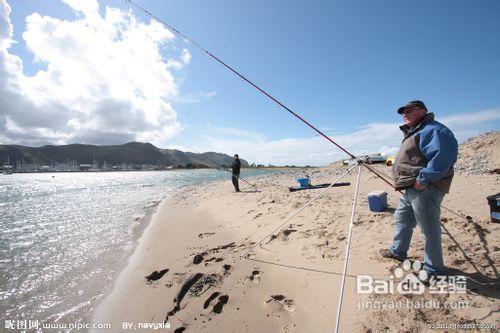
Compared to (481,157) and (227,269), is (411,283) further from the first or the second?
(481,157)

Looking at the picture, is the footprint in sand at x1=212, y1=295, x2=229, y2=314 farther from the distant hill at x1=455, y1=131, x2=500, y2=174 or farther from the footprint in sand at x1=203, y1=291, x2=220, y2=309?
the distant hill at x1=455, y1=131, x2=500, y2=174

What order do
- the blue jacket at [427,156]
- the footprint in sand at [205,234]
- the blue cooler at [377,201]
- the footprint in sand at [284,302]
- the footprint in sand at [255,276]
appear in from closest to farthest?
the blue jacket at [427,156]
the footprint in sand at [284,302]
the footprint in sand at [255,276]
the blue cooler at [377,201]
the footprint in sand at [205,234]

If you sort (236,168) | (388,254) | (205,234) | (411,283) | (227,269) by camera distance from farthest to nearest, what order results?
(236,168) → (205,234) → (227,269) → (388,254) → (411,283)

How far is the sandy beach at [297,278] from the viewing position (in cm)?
338

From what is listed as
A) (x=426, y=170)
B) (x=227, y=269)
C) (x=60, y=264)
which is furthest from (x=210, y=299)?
(x=60, y=264)

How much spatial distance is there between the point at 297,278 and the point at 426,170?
9.08 feet

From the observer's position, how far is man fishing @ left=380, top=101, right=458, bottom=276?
3506 millimetres

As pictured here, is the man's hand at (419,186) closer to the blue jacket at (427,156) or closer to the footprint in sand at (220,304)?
the blue jacket at (427,156)

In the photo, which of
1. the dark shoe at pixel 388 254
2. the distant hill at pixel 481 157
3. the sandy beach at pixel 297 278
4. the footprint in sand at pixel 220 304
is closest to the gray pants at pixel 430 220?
the sandy beach at pixel 297 278

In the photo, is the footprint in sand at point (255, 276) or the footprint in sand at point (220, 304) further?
the footprint in sand at point (255, 276)

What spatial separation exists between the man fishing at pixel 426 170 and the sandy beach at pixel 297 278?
2.60ft

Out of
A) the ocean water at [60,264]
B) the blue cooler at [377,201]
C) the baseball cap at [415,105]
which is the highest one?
the baseball cap at [415,105]

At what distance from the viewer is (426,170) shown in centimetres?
354

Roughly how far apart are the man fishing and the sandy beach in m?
0.79
